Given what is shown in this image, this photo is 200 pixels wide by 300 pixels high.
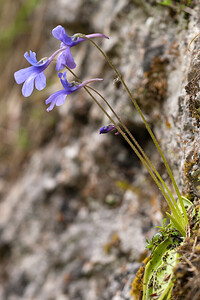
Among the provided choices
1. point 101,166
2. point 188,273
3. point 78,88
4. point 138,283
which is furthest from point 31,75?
point 101,166

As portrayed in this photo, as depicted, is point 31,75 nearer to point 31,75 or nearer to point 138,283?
point 31,75

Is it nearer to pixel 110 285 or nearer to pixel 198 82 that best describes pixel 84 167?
pixel 110 285

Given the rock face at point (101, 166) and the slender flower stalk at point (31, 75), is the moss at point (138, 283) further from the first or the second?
the slender flower stalk at point (31, 75)

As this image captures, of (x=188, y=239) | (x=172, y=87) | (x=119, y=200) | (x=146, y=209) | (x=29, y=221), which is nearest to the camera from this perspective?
(x=188, y=239)

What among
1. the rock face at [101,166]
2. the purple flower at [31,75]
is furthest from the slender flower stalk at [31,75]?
the rock face at [101,166]

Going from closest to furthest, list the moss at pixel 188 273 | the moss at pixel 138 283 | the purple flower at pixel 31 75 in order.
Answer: the moss at pixel 188 273, the purple flower at pixel 31 75, the moss at pixel 138 283

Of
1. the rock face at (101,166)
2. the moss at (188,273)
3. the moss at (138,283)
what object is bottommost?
the moss at (138,283)

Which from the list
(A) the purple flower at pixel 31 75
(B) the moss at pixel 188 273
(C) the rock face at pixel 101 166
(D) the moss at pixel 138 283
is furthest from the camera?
(C) the rock face at pixel 101 166

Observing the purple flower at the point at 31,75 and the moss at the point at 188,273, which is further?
the purple flower at the point at 31,75

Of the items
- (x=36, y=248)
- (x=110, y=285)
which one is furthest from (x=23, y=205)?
(x=110, y=285)
